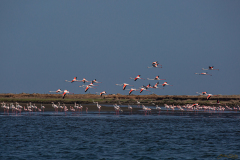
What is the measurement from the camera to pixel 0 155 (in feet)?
84.7

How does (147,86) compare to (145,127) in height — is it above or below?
above

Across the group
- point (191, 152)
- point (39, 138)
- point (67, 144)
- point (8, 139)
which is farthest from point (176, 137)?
point (8, 139)

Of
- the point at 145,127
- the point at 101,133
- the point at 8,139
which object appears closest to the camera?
the point at 8,139

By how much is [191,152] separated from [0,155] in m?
14.1

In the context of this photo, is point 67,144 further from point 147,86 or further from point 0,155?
point 147,86

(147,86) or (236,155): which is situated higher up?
(147,86)

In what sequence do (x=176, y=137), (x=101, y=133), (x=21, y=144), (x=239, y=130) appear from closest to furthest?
(x=21, y=144) < (x=176, y=137) < (x=101, y=133) < (x=239, y=130)

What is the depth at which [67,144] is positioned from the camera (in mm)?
30750

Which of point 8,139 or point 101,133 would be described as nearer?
point 8,139

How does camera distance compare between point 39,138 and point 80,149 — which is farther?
point 39,138

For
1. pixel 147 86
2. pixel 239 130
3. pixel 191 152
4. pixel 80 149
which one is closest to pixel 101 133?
pixel 80 149

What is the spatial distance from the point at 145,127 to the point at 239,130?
10.8 meters

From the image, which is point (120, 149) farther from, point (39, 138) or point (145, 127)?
point (145, 127)

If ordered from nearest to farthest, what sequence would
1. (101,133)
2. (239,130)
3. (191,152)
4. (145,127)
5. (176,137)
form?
(191,152), (176,137), (101,133), (239,130), (145,127)
